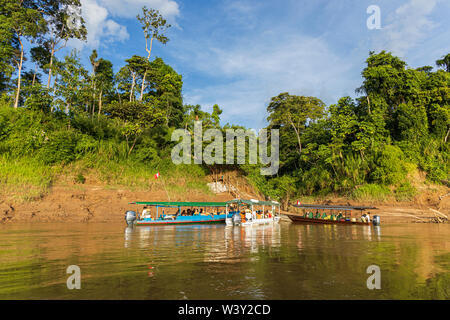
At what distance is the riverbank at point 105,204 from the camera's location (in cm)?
2242

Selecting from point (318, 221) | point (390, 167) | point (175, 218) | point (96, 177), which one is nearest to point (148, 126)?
point (96, 177)

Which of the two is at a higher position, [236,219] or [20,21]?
[20,21]

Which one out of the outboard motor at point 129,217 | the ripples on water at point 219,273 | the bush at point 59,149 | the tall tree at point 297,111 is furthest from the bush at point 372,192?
the bush at point 59,149

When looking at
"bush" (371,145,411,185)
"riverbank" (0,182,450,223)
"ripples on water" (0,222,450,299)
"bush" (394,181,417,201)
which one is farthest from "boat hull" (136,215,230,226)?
"bush" (394,181,417,201)

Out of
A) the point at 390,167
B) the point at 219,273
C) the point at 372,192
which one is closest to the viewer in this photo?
the point at 219,273

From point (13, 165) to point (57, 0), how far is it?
23303mm

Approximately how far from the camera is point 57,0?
34500mm

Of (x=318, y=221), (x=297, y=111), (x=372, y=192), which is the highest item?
(x=297, y=111)

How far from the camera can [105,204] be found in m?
26.7

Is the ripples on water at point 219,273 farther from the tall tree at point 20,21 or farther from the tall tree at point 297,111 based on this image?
the tall tree at point 297,111

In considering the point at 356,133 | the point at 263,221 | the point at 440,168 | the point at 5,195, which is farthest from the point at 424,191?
the point at 5,195

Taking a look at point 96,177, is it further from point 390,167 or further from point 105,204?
point 390,167

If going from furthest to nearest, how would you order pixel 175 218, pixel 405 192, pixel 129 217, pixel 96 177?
pixel 405 192
pixel 96 177
pixel 175 218
pixel 129 217
